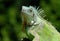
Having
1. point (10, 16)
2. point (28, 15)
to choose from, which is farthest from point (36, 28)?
point (10, 16)

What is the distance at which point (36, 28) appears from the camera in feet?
2.19

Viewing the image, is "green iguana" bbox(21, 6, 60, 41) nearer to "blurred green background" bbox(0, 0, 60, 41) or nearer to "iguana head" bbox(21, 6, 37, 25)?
"iguana head" bbox(21, 6, 37, 25)

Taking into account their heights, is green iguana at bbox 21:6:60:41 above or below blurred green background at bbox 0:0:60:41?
below

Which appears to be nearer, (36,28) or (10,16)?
(36,28)

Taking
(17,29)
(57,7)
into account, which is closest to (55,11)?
(57,7)

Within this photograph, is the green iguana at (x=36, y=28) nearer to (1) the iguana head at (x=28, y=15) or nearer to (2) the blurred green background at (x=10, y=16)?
(1) the iguana head at (x=28, y=15)

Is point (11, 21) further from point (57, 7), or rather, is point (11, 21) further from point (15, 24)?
point (57, 7)

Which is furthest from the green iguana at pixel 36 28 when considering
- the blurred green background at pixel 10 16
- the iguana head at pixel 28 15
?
the blurred green background at pixel 10 16

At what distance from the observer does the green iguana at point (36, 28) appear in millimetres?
638

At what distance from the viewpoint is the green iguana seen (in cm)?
64

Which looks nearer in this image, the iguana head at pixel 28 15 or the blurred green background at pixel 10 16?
the iguana head at pixel 28 15

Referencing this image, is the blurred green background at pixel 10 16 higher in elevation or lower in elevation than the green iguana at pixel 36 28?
higher

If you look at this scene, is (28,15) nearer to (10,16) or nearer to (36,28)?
(36,28)

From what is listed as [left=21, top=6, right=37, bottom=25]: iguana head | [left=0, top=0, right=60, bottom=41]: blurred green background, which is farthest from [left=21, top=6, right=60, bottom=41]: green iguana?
[left=0, top=0, right=60, bottom=41]: blurred green background
